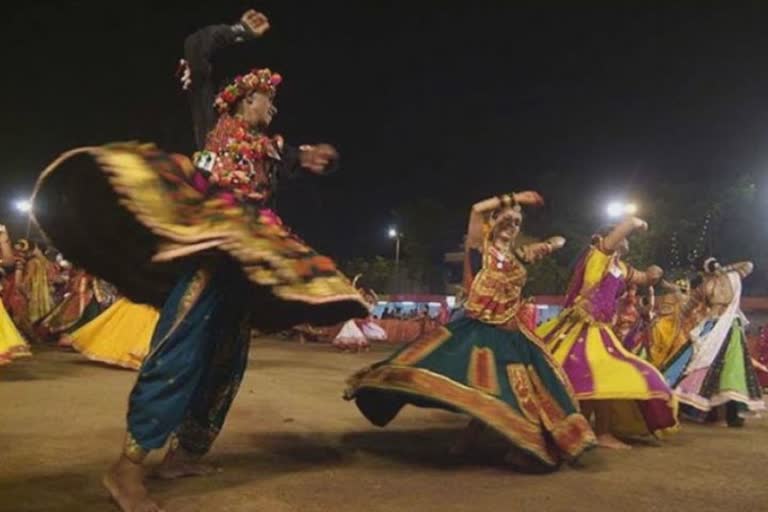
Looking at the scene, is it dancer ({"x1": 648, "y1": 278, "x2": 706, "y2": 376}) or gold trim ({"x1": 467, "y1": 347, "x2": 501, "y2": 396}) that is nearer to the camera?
gold trim ({"x1": 467, "y1": 347, "x2": 501, "y2": 396})

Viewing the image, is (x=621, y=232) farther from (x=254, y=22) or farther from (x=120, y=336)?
(x=120, y=336)

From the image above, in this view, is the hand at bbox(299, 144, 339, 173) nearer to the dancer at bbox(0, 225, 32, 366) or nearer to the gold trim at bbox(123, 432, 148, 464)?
the gold trim at bbox(123, 432, 148, 464)

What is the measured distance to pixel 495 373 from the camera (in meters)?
5.05

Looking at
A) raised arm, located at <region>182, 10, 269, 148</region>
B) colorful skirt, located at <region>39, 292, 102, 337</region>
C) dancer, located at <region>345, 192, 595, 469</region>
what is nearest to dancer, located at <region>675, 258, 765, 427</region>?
dancer, located at <region>345, 192, 595, 469</region>

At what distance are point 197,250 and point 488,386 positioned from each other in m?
2.37

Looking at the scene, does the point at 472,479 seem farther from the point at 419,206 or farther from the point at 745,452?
the point at 419,206

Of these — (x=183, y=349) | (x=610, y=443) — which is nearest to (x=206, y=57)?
(x=183, y=349)

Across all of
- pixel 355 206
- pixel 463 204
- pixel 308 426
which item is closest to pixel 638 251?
pixel 463 204

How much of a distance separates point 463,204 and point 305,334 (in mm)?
31919

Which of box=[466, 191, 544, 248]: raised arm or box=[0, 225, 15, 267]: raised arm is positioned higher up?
box=[466, 191, 544, 248]: raised arm

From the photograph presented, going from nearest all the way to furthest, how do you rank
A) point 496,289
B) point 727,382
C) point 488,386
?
point 488,386 < point 496,289 < point 727,382

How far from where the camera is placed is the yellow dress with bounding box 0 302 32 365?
9109mm

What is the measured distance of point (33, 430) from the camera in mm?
5340

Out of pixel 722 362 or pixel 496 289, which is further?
pixel 722 362
